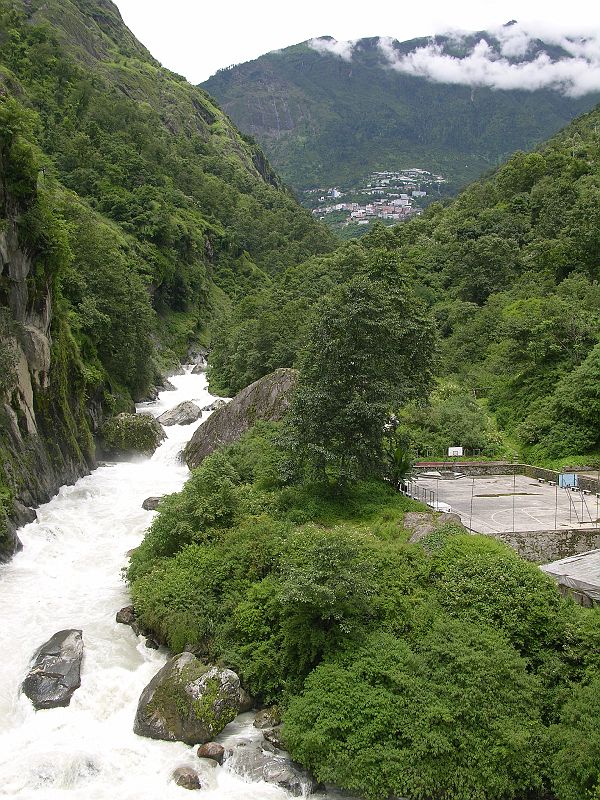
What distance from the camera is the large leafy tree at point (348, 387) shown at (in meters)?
20.0

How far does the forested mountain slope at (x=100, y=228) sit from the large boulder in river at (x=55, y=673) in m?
6.09

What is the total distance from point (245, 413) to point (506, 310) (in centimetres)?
1849

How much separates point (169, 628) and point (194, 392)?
34.8 metres

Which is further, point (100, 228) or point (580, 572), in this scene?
point (100, 228)

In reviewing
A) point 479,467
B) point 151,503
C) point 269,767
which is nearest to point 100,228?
point 151,503

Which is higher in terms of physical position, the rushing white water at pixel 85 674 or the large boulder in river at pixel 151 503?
the large boulder in river at pixel 151 503

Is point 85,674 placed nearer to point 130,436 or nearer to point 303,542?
point 303,542

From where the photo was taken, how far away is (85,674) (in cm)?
1493

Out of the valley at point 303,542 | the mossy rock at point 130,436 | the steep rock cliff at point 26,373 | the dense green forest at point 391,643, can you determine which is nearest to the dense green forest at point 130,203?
the valley at point 303,542

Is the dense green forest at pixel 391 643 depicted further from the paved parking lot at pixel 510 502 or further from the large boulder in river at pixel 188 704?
the paved parking lot at pixel 510 502

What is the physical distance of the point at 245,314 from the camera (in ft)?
182

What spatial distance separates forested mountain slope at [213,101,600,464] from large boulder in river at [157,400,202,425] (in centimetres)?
553

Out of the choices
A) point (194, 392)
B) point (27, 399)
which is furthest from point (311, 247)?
point (27, 399)

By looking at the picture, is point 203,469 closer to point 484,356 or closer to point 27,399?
point 27,399
